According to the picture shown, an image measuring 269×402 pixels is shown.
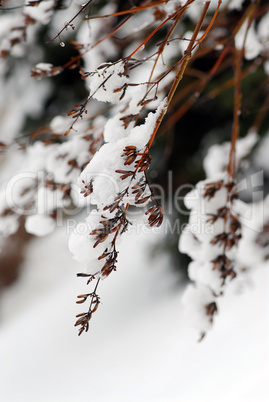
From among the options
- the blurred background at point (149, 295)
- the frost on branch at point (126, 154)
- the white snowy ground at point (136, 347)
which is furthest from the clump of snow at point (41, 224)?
the white snowy ground at point (136, 347)

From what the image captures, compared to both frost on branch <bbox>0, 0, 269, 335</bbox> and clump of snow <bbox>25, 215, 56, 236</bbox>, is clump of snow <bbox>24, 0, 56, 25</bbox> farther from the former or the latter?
clump of snow <bbox>25, 215, 56, 236</bbox>

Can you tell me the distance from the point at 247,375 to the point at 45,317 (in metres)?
1.94

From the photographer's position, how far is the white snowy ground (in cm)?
213

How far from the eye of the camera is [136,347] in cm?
261

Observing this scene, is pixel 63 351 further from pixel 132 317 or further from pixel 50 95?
pixel 50 95

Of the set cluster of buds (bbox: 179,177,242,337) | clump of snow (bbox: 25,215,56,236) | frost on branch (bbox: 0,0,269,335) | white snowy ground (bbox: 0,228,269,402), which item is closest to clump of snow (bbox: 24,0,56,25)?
frost on branch (bbox: 0,0,269,335)

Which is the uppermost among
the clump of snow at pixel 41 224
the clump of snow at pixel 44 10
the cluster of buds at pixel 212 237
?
the clump of snow at pixel 44 10

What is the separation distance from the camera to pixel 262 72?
8.57ft

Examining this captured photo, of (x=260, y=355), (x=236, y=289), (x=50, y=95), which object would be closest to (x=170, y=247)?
(x=236, y=289)

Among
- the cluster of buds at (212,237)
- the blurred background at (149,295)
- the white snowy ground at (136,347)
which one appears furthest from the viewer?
the white snowy ground at (136,347)

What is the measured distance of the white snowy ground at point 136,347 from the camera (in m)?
2.13

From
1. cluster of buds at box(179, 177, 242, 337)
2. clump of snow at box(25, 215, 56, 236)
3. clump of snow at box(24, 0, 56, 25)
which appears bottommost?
cluster of buds at box(179, 177, 242, 337)

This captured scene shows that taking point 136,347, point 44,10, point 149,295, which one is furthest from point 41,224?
point 149,295

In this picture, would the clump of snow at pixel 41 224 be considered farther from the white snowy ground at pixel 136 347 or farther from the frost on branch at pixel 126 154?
the white snowy ground at pixel 136 347
